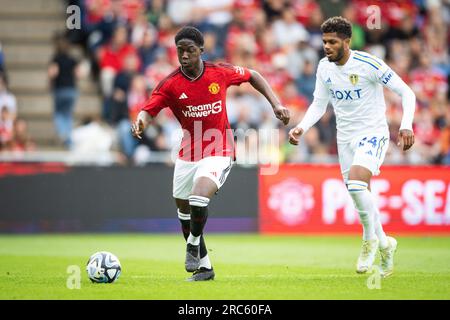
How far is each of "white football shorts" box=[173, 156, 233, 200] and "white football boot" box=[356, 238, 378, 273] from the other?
69.0 inches

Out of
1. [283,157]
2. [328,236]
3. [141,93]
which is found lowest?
[328,236]

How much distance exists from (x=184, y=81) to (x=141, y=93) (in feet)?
32.2

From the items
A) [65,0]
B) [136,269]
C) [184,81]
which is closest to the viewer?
[184,81]

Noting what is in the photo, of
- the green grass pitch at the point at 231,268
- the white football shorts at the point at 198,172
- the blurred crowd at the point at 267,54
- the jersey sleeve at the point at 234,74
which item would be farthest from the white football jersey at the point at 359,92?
the blurred crowd at the point at 267,54

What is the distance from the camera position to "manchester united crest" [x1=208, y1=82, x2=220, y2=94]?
10891mm

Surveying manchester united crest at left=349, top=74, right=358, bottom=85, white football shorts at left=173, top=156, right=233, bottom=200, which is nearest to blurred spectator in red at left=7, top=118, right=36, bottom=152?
white football shorts at left=173, top=156, right=233, bottom=200

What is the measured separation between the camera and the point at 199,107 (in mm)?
10875

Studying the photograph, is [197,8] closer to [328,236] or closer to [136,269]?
[328,236]

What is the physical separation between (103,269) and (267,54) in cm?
1249

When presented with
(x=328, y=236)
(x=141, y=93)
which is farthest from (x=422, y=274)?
(x=141, y=93)

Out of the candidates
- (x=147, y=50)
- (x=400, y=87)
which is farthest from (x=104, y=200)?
(x=400, y=87)
